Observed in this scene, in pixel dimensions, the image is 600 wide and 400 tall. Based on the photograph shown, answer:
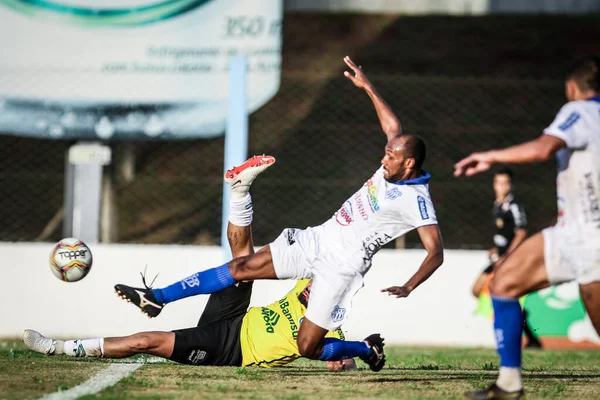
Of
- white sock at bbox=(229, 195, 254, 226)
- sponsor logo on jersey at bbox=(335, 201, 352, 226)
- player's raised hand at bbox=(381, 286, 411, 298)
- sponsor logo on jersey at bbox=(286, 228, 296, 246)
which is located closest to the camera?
player's raised hand at bbox=(381, 286, 411, 298)

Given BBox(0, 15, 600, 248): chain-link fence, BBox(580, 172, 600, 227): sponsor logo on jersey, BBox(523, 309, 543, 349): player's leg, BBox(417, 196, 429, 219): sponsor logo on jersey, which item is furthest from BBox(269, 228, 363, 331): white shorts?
BBox(0, 15, 600, 248): chain-link fence

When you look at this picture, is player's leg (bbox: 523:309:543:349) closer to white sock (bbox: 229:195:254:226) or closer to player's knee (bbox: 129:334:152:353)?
white sock (bbox: 229:195:254:226)

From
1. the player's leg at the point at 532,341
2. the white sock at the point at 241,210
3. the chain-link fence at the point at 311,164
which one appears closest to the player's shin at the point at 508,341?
the white sock at the point at 241,210

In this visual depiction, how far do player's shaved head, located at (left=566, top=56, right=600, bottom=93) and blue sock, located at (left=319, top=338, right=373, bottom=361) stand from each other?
104 inches

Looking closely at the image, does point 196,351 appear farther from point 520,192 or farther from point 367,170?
point 520,192

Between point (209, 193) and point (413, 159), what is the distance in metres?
10.1

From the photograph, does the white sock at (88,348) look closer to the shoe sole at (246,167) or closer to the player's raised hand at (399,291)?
the shoe sole at (246,167)

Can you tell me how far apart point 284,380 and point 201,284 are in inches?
39.2

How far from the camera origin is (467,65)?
886 inches

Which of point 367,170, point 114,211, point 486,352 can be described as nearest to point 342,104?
point 367,170

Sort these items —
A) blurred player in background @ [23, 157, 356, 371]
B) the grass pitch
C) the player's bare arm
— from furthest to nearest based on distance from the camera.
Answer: blurred player in background @ [23, 157, 356, 371], the player's bare arm, the grass pitch

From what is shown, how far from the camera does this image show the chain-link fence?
47.4 feet

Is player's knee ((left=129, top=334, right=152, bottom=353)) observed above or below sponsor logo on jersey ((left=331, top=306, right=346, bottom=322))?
below

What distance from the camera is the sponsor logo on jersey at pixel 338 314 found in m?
7.21
